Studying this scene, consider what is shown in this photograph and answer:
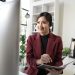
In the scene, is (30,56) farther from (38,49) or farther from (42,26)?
(42,26)

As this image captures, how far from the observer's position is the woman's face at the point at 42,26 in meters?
1.20

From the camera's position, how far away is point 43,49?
1.19 metres

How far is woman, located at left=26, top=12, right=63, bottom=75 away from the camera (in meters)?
1.11

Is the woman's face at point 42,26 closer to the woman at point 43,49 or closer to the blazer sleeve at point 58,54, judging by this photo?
the woman at point 43,49

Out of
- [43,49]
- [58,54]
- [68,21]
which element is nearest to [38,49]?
[43,49]

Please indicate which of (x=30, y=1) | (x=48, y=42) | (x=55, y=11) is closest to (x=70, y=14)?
(x=55, y=11)

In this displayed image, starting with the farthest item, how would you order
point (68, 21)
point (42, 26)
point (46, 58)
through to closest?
point (68, 21) → point (42, 26) → point (46, 58)

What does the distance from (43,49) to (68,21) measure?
251cm

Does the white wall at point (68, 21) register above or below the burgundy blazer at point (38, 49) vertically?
above

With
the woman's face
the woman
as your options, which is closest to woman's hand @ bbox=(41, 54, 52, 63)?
the woman

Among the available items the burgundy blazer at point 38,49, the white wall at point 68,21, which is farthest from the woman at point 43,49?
the white wall at point 68,21

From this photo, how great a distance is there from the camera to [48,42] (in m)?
1.19

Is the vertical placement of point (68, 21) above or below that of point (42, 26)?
above

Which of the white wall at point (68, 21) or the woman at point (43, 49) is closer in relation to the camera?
the woman at point (43, 49)
